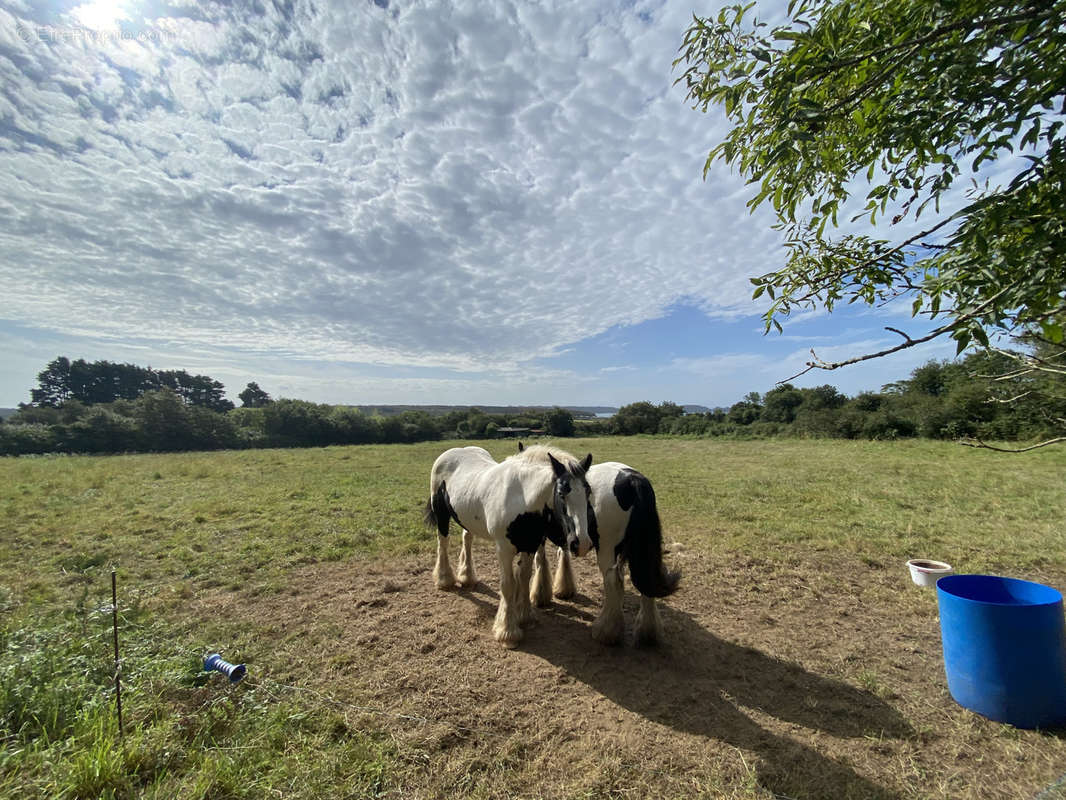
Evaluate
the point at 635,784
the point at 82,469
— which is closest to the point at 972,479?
the point at 635,784

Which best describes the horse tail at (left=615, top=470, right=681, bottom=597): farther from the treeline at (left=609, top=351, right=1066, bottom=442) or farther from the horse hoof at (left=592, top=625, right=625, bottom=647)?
the treeline at (left=609, top=351, right=1066, bottom=442)

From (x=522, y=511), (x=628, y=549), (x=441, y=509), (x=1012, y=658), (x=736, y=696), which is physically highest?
(x=522, y=511)

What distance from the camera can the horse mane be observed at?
134 inches

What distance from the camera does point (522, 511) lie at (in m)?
3.70

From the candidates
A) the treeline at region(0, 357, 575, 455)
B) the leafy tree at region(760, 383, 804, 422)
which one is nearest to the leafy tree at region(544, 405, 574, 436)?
the treeline at region(0, 357, 575, 455)

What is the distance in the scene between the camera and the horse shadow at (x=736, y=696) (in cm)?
237

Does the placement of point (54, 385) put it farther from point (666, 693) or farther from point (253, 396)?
point (666, 693)

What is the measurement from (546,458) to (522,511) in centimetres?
53

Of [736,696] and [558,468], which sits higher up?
[558,468]

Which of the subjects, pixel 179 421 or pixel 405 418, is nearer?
pixel 179 421

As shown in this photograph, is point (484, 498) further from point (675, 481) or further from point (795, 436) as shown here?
point (795, 436)

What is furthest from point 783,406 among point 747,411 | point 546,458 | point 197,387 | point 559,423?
point 197,387

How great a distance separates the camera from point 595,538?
3600 millimetres

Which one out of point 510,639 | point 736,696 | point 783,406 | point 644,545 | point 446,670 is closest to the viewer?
point 736,696
